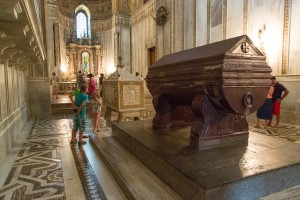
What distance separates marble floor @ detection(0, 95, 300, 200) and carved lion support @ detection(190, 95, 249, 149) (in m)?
0.75

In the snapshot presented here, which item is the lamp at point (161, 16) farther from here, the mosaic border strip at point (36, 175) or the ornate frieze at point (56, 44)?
the mosaic border strip at point (36, 175)

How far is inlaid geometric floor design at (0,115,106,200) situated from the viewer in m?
2.36

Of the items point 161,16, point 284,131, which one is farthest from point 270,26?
point 161,16

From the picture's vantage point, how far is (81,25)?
19.9 metres

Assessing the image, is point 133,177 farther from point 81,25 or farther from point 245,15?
point 81,25

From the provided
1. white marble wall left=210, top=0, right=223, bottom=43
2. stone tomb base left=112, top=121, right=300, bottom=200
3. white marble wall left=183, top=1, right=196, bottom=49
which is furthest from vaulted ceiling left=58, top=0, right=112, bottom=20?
stone tomb base left=112, top=121, right=300, bottom=200

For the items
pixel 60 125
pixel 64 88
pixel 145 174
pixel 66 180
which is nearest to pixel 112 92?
pixel 60 125

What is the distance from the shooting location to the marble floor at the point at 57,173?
90.8 inches

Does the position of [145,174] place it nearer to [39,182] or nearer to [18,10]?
[39,182]

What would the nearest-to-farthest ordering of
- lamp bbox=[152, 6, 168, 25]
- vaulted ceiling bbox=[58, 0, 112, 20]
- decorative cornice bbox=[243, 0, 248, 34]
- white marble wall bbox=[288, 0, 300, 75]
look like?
white marble wall bbox=[288, 0, 300, 75] < decorative cornice bbox=[243, 0, 248, 34] < lamp bbox=[152, 6, 168, 25] < vaulted ceiling bbox=[58, 0, 112, 20]

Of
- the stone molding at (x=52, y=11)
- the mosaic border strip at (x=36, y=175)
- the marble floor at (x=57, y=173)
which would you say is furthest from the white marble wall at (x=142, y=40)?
the mosaic border strip at (x=36, y=175)

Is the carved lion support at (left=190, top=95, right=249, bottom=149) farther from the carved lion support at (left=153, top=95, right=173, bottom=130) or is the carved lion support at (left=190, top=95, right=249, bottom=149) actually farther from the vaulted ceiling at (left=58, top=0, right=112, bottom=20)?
the vaulted ceiling at (left=58, top=0, right=112, bottom=20)

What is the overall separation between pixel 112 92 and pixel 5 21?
15.0 feet

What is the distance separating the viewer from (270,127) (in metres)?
5.65
